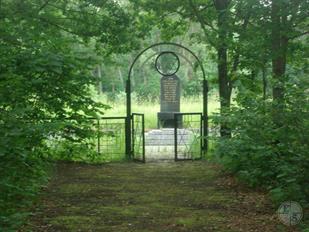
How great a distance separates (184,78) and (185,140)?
25162mm

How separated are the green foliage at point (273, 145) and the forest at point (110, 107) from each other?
1cm

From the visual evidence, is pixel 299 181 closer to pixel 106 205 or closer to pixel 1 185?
pixel 106 205

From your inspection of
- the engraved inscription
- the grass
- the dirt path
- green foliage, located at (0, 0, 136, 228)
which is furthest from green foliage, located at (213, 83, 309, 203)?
the grass

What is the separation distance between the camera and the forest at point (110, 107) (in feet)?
17.1

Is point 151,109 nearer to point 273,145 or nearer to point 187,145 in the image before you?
point 187,145

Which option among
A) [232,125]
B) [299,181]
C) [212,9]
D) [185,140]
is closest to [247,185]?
[232,125]

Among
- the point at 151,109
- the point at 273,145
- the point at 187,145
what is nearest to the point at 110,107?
the point at 187,145

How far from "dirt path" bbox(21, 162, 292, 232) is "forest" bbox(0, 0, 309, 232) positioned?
0.41ft

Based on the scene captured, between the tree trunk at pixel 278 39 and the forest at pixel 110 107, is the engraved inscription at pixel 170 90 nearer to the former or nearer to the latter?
the forest at pixel 110 107

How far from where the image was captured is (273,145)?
6.06 metres

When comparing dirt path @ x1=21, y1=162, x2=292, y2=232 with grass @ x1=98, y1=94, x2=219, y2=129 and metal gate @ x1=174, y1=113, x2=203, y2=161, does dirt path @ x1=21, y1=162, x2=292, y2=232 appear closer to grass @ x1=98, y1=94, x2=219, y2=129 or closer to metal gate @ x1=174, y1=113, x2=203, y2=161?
metal gate @ x1=174, y1=113, x2=203, y2=161

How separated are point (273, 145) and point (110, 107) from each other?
13.7 feet

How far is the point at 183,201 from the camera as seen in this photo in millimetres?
6484

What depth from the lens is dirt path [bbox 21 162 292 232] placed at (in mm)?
5230
